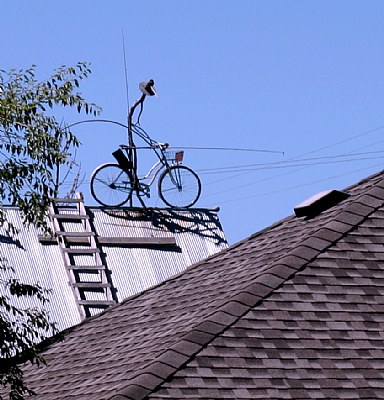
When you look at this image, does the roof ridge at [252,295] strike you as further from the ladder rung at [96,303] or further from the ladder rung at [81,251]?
the ladder rung at [81,251]

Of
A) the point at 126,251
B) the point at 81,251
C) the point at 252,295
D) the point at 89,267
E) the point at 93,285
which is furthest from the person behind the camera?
the point at 126,251

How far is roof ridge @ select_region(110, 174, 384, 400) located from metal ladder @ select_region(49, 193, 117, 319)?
41.4 ft

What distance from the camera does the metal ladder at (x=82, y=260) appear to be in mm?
25953

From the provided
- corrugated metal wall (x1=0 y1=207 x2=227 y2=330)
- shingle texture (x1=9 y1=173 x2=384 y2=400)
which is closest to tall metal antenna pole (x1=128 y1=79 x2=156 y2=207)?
corrugated metal wall (x1=0 y1=207 x2=227 y2=330)

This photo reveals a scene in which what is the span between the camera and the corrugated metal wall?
26312mm

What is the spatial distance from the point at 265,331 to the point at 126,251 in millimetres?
A: 17277

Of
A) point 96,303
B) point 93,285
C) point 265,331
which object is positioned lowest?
point 265,331

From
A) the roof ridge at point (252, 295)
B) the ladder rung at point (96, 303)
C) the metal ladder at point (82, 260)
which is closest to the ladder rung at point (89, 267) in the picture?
the metal ladder at point (82, 260)

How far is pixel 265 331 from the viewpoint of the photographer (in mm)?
11328

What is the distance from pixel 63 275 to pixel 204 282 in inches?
511

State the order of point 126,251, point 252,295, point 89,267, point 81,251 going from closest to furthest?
point 252,295
point 89,267
point 81,251
point 126,251

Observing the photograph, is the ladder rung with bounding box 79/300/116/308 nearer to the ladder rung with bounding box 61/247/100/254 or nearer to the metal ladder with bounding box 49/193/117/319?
the metal ladder with bounding box 49/193/117/319

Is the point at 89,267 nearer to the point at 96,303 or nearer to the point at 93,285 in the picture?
the point at 93,285

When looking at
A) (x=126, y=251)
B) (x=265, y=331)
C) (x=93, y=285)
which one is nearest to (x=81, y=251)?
(x=93, y=285)
